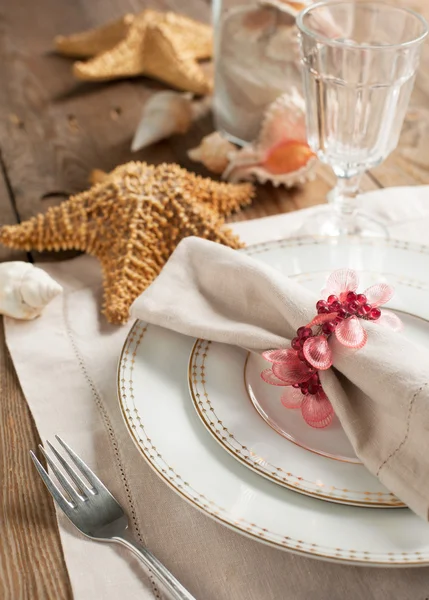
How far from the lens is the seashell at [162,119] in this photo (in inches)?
36.8

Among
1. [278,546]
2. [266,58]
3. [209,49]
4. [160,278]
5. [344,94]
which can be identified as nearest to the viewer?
[278,546]

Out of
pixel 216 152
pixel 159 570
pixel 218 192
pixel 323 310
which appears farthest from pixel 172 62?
pixel 159 570

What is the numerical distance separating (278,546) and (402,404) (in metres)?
0.11

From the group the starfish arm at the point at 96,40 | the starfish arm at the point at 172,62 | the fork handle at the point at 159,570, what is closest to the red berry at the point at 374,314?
the fork handle at the point at 159,570

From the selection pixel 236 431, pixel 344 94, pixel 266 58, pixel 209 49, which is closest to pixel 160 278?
pixel 236 431

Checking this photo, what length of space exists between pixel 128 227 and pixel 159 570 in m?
0.35

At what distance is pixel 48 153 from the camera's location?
944 mm

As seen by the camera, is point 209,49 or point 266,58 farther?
point 209,49

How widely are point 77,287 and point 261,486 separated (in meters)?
0.35

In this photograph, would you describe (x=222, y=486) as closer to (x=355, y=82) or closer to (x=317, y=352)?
(x=317, y=352)

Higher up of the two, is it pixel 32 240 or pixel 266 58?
pixel 266 58

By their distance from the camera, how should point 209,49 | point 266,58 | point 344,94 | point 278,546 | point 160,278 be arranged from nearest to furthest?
point 278,546 < point 160,278 < point 344,94 < point 266,58 < point 209,49

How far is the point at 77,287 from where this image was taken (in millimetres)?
711

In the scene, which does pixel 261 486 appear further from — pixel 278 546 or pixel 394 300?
pixel 394 300
